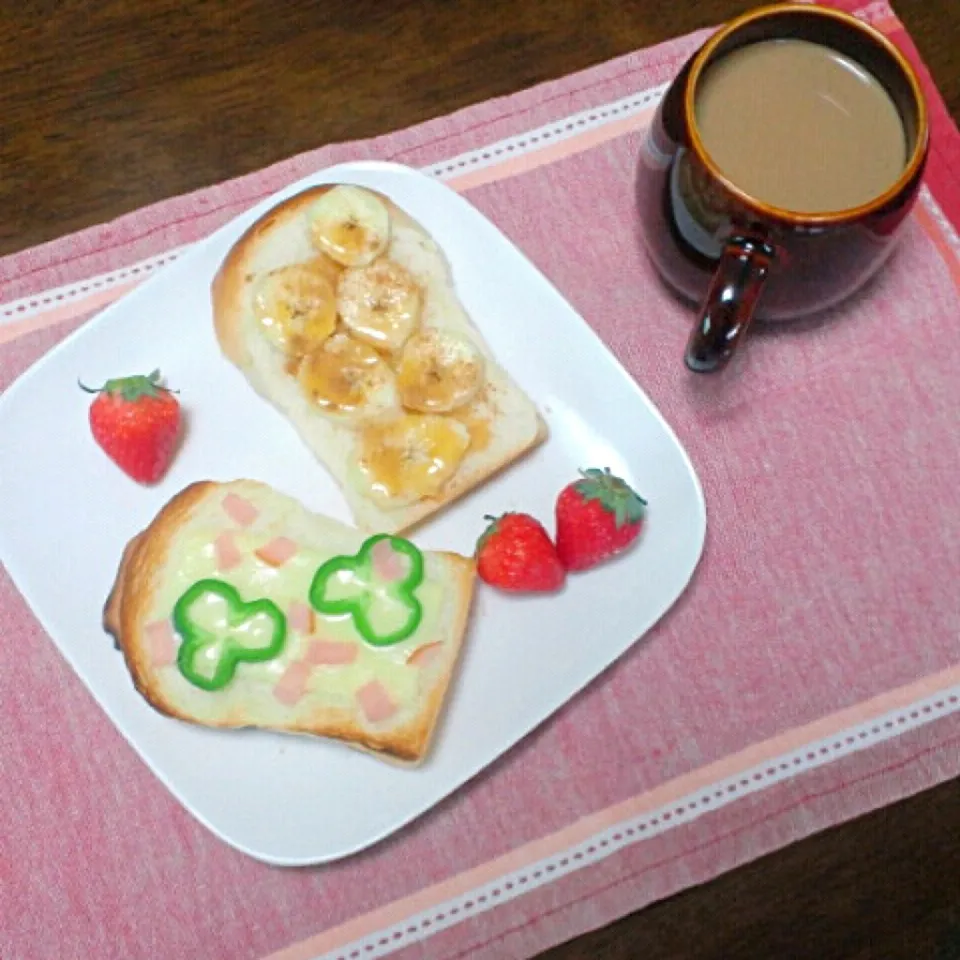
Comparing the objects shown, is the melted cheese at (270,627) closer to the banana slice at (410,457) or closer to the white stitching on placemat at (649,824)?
the banana slice at (410,457)

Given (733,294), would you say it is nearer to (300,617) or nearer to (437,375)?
(437,375)

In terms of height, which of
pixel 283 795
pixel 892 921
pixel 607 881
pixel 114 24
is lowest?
pixel 892 921

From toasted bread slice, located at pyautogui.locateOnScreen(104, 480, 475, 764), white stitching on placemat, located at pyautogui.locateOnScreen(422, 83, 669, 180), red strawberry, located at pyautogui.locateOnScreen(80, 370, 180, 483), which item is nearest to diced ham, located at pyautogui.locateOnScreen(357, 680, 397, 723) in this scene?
toasted bread slice, located at pyautogui.locateOnScreen(104, 480, 475, 764)

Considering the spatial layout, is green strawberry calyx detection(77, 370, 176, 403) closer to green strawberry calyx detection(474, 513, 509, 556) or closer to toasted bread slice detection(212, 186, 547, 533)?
toasted bread slice detection(212, 186, 547, 533)

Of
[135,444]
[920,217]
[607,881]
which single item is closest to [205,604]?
[135,444]

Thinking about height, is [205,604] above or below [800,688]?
above

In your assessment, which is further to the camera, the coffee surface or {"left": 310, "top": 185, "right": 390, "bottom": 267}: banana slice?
{"left": 310, "top": 185, "right": 390, "bottom": 267}: banana slice

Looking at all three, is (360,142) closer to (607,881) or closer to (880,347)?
(880,347)
